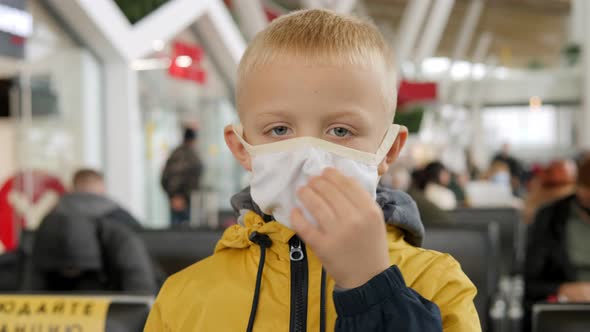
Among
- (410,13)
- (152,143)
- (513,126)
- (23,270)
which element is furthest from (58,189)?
(513,126)

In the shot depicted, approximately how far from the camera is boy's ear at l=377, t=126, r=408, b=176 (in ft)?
4.32

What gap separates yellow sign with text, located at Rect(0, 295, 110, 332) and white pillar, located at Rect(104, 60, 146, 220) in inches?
263

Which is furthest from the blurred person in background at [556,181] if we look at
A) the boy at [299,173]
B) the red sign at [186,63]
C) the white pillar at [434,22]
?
the white pillar at [434,22]

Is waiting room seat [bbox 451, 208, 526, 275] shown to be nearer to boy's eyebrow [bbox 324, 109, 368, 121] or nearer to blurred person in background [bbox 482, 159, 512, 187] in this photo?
boy's eyebrow [bbox 324, 109, 368, 121]

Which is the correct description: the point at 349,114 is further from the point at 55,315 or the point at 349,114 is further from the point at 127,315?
the point at 55,315

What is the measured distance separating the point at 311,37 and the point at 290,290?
1.29 ft

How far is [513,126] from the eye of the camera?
161 ft

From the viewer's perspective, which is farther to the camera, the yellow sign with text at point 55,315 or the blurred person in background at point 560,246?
the blurred person in background at point 560,246

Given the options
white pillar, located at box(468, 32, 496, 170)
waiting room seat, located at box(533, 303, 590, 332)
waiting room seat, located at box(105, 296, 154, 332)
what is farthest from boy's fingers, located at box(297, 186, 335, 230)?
white pillar, located at box(468, 32, 496, 170)

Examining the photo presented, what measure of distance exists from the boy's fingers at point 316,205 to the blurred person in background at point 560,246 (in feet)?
Result: 9.81

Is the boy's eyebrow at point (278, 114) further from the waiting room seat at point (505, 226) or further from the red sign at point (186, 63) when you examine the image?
the red sign at point (186, 63)

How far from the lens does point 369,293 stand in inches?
40.9

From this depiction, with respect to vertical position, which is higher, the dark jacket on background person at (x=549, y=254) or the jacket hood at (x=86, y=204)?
the jacket hood at (x=86, y=204)

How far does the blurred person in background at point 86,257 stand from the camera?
3.34 metres
